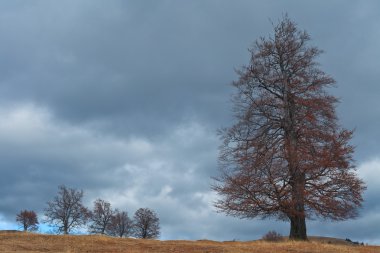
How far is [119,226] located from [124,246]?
64576 mm

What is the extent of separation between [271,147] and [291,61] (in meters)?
5.35

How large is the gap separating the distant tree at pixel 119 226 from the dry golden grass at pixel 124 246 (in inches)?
2395

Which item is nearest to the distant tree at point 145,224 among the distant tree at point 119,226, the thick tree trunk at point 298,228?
the distant tree at point 119,226

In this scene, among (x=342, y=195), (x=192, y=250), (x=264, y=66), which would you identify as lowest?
(x=192, y=250)

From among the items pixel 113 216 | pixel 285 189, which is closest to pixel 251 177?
pixel 285 189

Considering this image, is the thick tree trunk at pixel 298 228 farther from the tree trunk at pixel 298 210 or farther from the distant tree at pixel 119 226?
the distant tree at pixel 119 226

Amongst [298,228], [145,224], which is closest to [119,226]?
[145,224]

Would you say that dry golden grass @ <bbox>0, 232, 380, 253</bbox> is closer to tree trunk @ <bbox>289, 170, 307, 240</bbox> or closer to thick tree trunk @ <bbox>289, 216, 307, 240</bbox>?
tree trunk @ <bbox>289, 170, 307, 240</bbox>

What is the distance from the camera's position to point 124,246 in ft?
73.8

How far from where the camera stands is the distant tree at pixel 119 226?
84.5 m

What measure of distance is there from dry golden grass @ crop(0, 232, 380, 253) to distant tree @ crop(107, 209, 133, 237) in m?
60.8

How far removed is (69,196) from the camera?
76750mm

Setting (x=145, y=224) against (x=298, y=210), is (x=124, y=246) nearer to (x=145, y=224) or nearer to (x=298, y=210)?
(x=298, y=210)

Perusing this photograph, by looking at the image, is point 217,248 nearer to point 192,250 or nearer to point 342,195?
point 192,250
